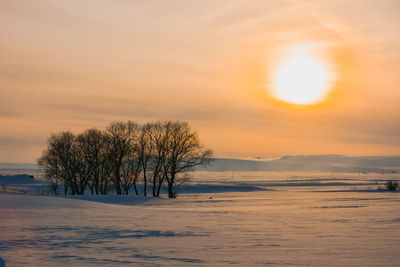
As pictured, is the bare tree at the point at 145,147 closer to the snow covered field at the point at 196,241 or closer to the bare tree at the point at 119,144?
the bare tree at the point at 119,144

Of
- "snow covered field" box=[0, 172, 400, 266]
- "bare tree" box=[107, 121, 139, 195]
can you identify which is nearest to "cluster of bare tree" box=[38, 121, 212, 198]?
"bare tree" box=[107, 121, 139, 195]

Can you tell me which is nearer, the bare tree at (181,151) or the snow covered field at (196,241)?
the snow covered field at (196,241)

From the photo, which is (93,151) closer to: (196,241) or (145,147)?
(145,147)

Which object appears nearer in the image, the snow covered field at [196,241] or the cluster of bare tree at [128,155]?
the snow covered field at [196,241]

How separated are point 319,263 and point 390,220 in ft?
39.8

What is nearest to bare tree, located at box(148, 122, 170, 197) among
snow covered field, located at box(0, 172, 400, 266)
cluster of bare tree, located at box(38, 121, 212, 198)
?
cluster of bare tree, located at box(38, 121, 212, 198)

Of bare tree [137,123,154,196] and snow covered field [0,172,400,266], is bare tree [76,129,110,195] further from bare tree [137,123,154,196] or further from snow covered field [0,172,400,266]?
snow covered field [0,172,400,266]

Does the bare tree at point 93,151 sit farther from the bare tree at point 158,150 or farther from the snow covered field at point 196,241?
the snow covered field at point 196,241

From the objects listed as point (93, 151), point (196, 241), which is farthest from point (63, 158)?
point (196, 241)

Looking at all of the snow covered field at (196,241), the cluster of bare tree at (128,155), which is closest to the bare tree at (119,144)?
the cluster of bare tree at (128,155)

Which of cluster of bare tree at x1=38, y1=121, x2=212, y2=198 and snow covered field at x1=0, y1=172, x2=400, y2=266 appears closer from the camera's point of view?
snow covered field at x1=0, y1=172, x2=400, y2=266

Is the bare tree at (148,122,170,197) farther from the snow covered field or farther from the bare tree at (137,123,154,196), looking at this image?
the snow covered field

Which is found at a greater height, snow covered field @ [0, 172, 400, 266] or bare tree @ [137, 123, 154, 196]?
bare tree @ [137, 123, 154, 196]

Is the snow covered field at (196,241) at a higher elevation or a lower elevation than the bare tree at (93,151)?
lower
